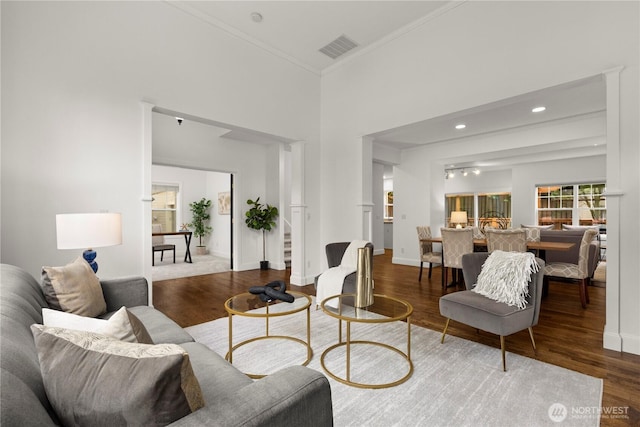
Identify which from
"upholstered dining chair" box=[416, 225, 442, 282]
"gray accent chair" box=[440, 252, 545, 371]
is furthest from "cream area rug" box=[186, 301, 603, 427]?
"upholstered dining chair" box=[416, 225, 442, 282]

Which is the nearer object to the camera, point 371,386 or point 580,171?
point 371,386

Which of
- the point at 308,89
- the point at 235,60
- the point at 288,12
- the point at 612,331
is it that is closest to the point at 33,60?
the point at 235,60

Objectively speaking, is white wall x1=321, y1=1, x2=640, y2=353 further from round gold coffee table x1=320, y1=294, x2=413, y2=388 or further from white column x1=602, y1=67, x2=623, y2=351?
round gold coffee table x1=320, y1=294, x2=413, y2=388

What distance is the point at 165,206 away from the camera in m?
8.59

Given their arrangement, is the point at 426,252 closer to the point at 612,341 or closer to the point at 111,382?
the point at 612,341

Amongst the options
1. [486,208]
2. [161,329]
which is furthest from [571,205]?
[161,329]

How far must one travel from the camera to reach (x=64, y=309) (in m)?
1.81

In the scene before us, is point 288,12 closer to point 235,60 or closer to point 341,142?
point 235,60

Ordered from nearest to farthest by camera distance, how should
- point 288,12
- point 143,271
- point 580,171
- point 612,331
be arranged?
point 612,331 → point 143,271 → point 288,12 → point 580,171

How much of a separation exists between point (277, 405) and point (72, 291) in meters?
1.71

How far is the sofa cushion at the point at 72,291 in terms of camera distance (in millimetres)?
1820

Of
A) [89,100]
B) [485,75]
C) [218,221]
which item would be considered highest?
[485,75]

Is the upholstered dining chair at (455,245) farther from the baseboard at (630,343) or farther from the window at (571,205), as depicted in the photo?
the window at (571,205)

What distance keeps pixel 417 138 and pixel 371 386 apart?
5460mm
